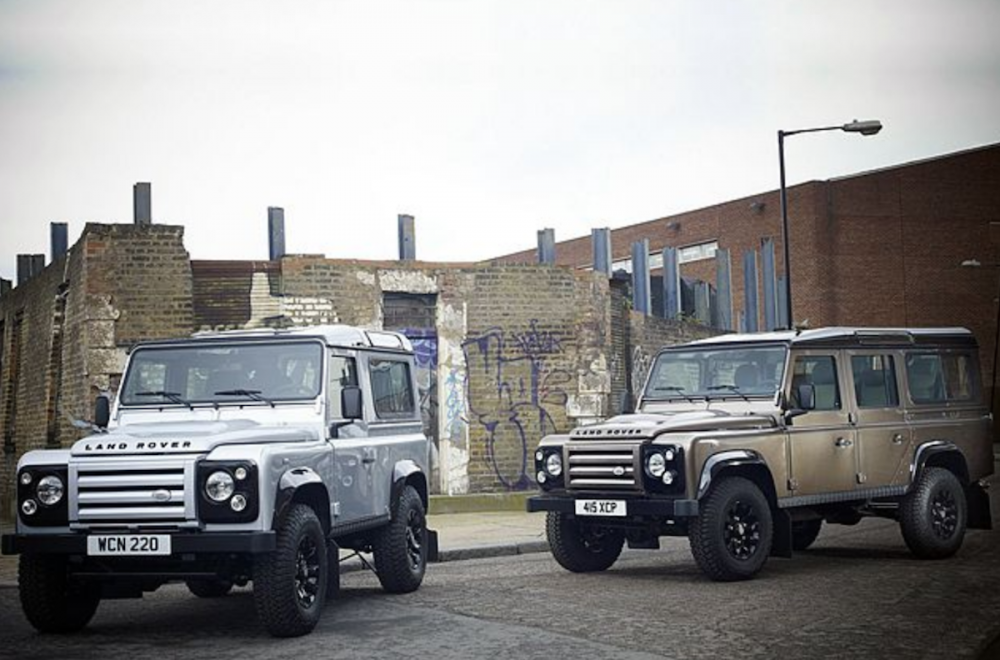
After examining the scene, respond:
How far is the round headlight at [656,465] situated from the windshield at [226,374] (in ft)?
9.62

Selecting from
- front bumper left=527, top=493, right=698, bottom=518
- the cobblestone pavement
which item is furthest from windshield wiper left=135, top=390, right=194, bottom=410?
front bumper left=527, top=493, right=698, bottom=518

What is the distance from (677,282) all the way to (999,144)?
2871 centimetres

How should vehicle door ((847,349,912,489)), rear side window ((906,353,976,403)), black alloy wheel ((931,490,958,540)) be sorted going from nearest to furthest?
vehicle door ((847,349,912,489))
black alloy wheel ((931,490,958,540))
rear side window ((906,353,976,403))

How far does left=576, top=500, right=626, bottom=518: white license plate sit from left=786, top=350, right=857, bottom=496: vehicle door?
176 cm

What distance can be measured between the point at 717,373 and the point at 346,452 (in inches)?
166

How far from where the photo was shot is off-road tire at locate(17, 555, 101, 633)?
8.96 metres

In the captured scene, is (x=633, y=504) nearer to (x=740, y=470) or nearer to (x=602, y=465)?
(x=602, y=465)

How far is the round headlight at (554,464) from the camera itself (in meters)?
12.0

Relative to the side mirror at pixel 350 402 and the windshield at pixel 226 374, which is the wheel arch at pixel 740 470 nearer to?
Result: the side mirror at pixel 350 402

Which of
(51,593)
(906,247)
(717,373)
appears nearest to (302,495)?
(51,593)

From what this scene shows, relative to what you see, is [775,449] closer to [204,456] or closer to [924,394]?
[924,394]

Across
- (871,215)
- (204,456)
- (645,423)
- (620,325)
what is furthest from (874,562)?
(871,215)

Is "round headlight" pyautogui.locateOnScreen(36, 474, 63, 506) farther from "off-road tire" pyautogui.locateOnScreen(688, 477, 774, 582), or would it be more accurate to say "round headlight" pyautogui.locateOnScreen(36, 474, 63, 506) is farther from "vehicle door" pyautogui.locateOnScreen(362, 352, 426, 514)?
"off-road tire" pyautogui.locateOnScreen(688, 477, 774, 582)

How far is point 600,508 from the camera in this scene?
11422 millimetres
